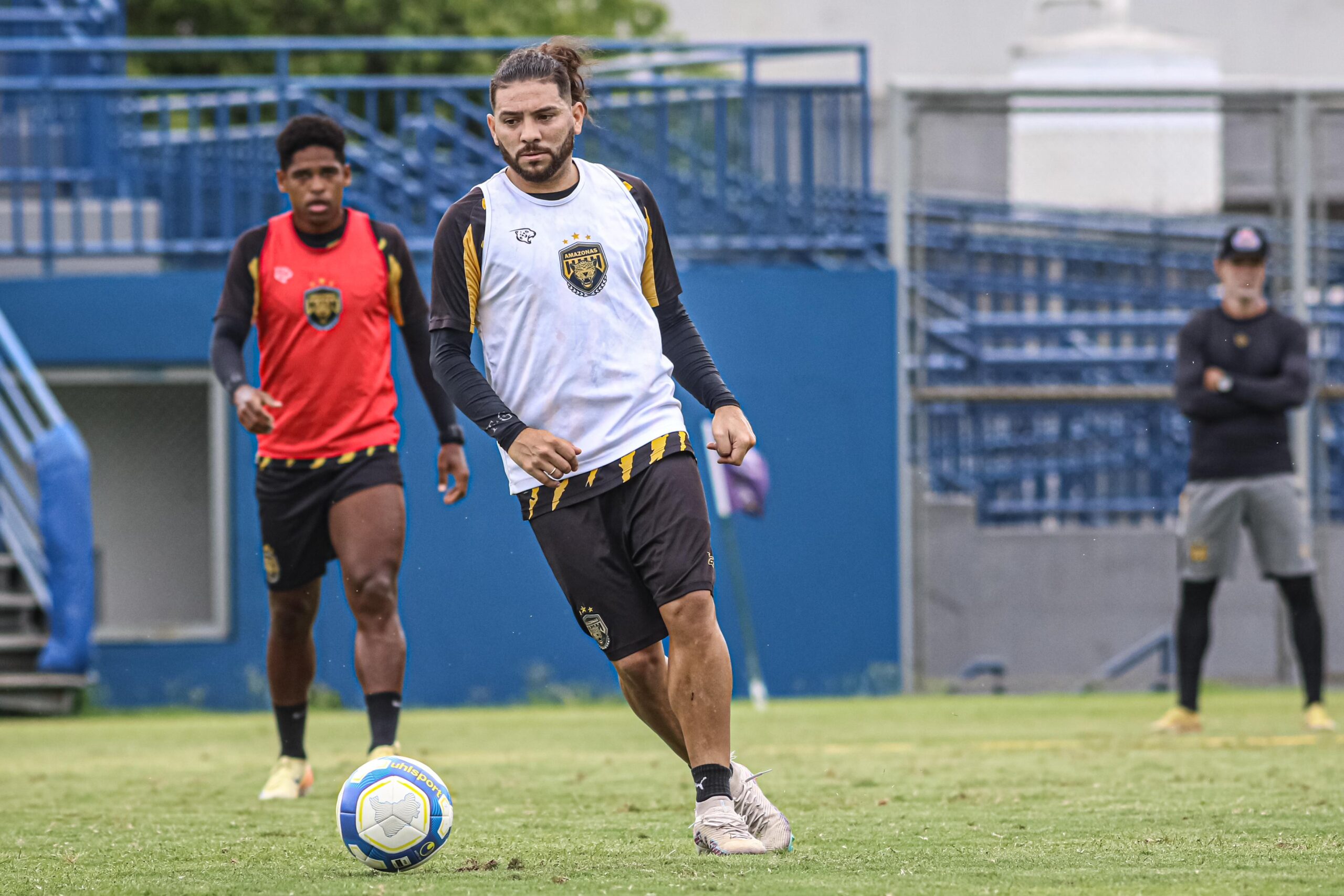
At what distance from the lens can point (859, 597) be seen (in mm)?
11688

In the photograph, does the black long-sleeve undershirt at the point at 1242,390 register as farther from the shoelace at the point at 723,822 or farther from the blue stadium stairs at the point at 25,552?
the blue stadium stairs at the point at 25,552

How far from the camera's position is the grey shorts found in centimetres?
830

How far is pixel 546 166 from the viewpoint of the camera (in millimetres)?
4441

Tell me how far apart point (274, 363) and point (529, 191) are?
1.97m

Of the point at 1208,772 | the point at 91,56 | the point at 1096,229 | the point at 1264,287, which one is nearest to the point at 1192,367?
the point at 1208,772

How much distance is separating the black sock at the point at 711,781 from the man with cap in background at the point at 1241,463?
4.50 m

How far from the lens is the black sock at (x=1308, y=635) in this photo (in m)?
8.41

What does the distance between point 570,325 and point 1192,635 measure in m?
4.89

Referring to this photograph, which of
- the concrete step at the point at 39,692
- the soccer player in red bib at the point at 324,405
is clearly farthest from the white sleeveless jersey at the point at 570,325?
the concrete step at the point at 39,692

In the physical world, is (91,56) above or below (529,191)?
above

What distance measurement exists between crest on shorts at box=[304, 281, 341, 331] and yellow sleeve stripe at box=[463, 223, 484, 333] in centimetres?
173

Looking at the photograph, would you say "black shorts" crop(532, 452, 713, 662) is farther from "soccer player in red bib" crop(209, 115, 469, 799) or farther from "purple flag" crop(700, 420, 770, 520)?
"purple flag" crop(700, 420, 770, 520)

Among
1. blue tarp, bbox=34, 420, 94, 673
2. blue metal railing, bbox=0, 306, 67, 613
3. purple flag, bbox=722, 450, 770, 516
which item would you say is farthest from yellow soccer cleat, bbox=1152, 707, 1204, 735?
blue metal railing, bbox=0, 306, 67, 613

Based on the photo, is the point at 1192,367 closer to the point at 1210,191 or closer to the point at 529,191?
the point at 529,191
